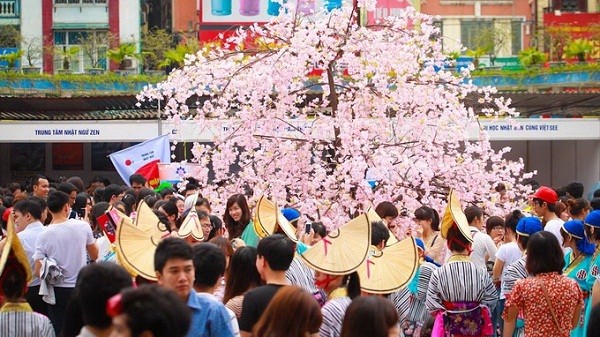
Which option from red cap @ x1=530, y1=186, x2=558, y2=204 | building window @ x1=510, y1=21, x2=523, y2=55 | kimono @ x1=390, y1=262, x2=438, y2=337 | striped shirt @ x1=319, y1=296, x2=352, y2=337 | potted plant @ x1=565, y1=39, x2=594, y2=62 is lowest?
kimono @ x1=390, y1=262, x2=438, y2=337

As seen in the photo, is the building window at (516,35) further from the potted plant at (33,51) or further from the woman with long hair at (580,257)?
the woman with long hair at (580,257)

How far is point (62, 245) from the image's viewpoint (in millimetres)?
11477

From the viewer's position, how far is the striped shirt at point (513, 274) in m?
11.1

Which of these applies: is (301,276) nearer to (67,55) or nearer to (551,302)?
(551,302)

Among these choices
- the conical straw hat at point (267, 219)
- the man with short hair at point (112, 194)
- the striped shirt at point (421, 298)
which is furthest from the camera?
the man with short hair at point (112, 194)

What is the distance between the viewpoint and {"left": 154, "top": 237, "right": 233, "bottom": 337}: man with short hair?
22.8 feet

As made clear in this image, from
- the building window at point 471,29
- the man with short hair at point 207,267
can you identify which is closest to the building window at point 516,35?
the building window at point 471,29

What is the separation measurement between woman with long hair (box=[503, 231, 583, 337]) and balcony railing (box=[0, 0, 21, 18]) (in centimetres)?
3996

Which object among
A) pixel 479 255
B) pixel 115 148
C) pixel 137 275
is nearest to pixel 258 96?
pixel 479 255

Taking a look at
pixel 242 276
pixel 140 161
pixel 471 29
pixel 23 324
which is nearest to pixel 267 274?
pixel 242 276

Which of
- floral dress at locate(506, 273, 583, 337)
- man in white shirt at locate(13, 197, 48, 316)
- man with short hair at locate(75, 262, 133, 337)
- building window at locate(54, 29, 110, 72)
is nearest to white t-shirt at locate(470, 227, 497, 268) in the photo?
floral dress at locate(506, 273, 583, 337)

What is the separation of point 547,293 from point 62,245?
432 cm

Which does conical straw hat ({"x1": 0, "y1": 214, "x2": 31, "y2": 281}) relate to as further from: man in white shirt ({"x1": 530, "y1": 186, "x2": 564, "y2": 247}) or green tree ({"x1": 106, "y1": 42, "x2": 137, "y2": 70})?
green tree ({"x1": 106, "y1": 42, "x2": 137, "y2": 70})

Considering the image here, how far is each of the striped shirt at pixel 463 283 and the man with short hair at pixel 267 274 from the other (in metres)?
2.38
